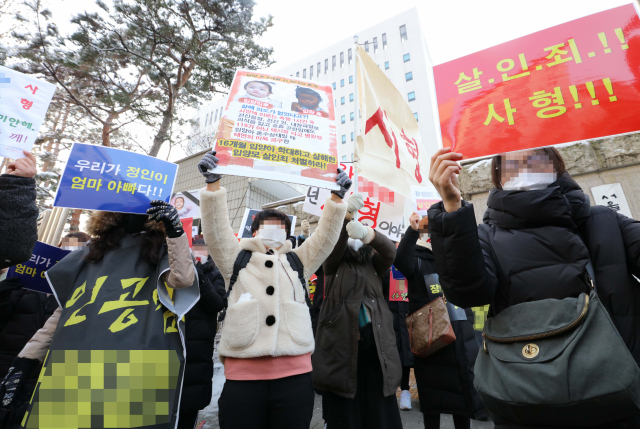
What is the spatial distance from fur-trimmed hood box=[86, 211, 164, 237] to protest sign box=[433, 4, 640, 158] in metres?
1.95

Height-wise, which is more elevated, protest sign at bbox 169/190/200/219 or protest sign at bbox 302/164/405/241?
protest sign at bbox 169/190/200/219

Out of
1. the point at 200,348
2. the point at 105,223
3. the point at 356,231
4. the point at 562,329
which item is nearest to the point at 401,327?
the point at 356,231

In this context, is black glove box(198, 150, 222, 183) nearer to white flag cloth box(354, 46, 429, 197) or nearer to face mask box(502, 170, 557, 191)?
white flag cloth box(354, 46, 429, 197)

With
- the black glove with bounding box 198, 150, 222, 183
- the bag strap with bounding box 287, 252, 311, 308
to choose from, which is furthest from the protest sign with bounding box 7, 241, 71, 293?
the bag strap with bounding box 287, 252, 311, 308

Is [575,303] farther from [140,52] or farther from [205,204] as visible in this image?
[140,52]

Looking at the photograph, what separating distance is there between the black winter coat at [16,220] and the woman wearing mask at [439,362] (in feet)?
8.27

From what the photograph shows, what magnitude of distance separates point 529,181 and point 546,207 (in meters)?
0.20

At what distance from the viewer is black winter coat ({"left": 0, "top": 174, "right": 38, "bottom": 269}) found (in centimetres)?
157

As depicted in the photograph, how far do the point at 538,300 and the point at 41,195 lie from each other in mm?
10190

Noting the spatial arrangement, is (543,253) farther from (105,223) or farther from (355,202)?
(105,223)

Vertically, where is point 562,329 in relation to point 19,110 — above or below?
below

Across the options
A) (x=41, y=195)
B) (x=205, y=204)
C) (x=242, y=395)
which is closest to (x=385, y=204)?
(x=205, y=204)

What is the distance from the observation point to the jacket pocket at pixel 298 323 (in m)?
1.99

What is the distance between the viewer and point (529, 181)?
1.49 metres
